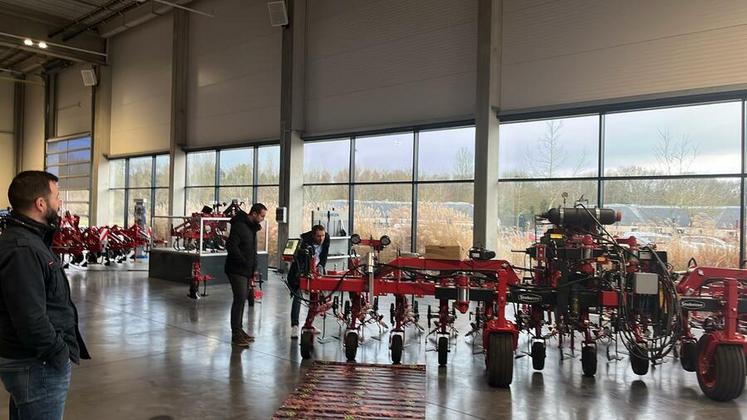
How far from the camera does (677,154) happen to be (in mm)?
8375

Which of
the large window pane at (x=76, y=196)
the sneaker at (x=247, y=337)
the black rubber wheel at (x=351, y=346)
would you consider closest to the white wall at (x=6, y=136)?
the large window pane at (x=76, y=196)

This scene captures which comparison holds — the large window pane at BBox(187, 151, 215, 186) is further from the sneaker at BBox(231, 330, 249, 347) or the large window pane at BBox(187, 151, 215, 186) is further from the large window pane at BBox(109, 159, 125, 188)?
the sneaker at BBox(231, 330, 249, 347)

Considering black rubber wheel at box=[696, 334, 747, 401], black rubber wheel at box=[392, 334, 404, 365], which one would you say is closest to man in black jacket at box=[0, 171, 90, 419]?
black rubber wheel at box=[392, 334, 404, 365]

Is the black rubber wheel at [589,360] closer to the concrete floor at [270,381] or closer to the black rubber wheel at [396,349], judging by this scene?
the concrete floor at [270,381]

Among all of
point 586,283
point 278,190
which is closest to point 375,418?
point 586,283

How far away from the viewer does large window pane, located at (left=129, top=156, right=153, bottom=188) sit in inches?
723

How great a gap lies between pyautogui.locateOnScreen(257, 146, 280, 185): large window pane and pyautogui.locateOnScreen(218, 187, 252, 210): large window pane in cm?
63

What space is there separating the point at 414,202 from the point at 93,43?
49.7 feet

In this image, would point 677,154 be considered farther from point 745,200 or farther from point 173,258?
point 173,258

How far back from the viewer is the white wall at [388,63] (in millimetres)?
10336

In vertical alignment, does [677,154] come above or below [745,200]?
above

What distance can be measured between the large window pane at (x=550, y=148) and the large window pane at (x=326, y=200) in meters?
4.26

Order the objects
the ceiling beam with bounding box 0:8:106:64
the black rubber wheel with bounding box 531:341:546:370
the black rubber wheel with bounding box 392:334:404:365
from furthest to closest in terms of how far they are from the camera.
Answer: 1. the ceiling beam with bounding box 0:8:106:64
2. the black rubber wheel with bounding box 392:334:404:365
3. the black rubber wheel with bounding box 531:341:546:370

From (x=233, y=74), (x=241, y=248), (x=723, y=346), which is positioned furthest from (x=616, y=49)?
(x=233, y=74)
